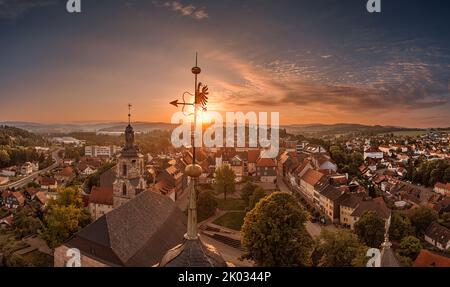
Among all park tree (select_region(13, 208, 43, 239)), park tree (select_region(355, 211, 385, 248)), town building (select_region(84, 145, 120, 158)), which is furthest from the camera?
town building (select_region(84, 145, 120, 158))

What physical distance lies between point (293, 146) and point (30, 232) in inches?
1718

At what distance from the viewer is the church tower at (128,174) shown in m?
21.3

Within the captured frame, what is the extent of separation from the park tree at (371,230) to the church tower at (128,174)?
14172 millimetres

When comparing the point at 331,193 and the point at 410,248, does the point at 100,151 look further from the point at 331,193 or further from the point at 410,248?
the point at 410,248

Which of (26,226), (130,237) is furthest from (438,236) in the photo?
(26,226)

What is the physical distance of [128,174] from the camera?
21469mm

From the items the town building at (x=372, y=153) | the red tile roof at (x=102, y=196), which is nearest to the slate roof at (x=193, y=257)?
the red tile roof at (x=102, y=196)

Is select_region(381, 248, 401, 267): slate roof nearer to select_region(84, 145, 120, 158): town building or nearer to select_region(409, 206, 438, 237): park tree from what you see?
select_region(409, 206, 438, 237): park tree

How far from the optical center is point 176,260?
11.2 ft

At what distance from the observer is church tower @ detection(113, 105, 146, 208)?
2133 centimetres

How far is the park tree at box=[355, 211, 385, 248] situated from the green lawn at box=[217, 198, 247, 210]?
1105 cm

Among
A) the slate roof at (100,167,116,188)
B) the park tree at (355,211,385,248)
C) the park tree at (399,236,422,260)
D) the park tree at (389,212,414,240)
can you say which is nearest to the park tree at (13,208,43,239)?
the slate roof at (100,167,116,188)

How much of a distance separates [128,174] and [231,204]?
12374 mm
